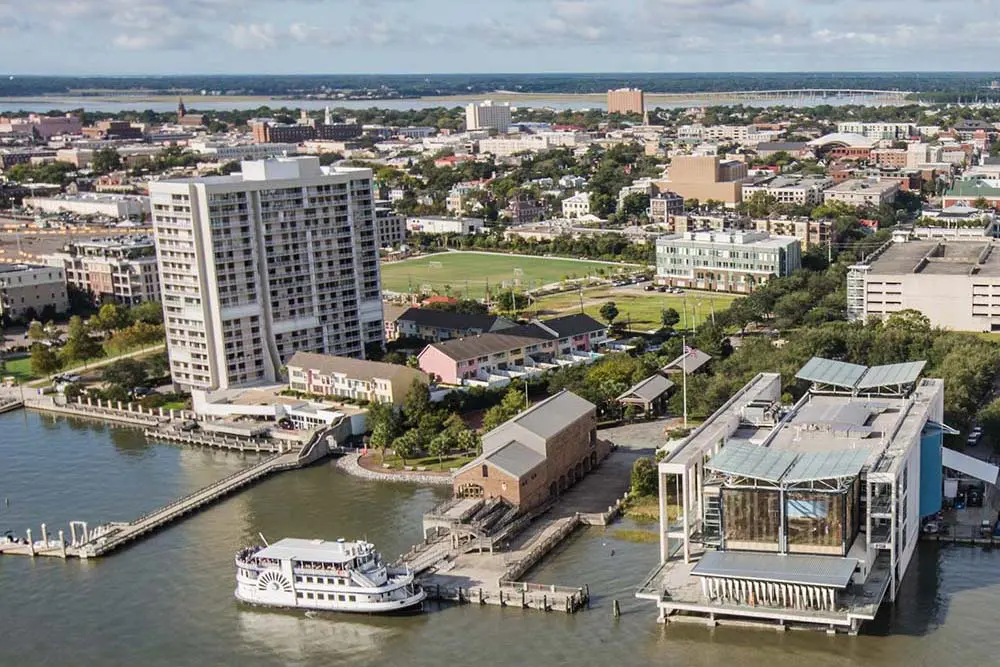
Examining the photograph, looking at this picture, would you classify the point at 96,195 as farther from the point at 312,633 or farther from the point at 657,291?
the point at 312,633

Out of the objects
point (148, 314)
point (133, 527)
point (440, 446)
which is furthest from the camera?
point (148, 314)

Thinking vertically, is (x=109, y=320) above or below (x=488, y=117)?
below

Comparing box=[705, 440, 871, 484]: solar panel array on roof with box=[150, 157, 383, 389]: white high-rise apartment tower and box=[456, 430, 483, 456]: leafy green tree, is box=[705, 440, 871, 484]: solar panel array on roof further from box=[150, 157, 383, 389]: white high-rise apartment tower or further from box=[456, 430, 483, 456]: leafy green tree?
box=[150, 157, 383, 389]: white high-rise apartment tower

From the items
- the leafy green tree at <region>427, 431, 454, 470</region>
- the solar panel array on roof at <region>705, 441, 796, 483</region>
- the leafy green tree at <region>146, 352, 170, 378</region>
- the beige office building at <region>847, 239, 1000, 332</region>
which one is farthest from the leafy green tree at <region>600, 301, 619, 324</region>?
the solar panel array on roof at <region>705, 441, 796, 483</region>

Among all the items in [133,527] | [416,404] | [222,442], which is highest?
[416,404]

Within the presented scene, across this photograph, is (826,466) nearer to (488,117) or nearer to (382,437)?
(382,437)

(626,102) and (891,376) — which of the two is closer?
(891,376)

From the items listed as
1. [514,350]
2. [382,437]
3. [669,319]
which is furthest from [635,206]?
[382,437]
